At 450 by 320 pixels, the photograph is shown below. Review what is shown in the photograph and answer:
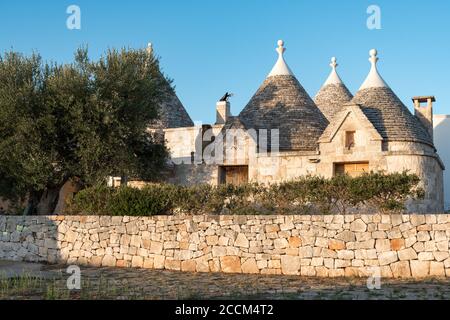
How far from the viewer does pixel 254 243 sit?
36.7 ft

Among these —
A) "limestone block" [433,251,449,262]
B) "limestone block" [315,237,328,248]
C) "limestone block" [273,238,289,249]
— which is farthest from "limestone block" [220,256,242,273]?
"limestone block" [433,251,449,262]

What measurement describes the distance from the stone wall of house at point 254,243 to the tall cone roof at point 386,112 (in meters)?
6.30

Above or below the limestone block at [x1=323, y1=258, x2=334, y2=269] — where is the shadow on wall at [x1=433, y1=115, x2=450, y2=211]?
above

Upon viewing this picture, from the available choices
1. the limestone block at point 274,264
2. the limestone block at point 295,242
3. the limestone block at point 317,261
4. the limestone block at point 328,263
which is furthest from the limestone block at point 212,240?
the limestone block at point 328,263

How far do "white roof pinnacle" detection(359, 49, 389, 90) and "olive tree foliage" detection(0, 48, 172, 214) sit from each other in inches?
300

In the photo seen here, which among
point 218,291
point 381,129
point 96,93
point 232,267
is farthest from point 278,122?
point 218,291

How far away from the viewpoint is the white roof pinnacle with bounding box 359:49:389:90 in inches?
709

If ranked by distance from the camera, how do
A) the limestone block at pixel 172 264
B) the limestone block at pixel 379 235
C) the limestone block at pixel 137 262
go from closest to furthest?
the limestone block at pixel 379 235
the limestone block at pixel 172 264
the limestone block at pixel 137 262

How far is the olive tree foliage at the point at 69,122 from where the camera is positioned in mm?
14781

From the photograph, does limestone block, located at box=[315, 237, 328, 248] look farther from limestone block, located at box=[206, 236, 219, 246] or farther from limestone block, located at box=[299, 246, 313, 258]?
limestone block, located at box=[206, 236, 219, 246]

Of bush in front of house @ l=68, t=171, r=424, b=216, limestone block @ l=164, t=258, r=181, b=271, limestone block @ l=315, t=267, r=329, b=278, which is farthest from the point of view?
bush in front of house @ l=68, t=171, r=424, b=216

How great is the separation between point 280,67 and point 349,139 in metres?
5.38

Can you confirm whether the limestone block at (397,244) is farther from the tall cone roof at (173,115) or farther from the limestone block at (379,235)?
the tall cone roof at (173,115)

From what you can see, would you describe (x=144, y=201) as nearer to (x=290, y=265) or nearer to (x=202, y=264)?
(x=202, y=264)
